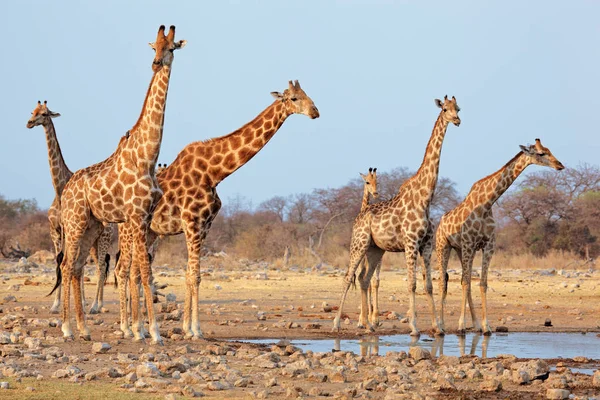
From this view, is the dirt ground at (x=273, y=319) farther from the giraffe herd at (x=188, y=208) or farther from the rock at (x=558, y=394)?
the giraffe herd at (x=188, y=208)

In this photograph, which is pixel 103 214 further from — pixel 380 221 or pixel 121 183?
pixel 380 221

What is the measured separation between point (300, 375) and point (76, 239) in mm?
3897

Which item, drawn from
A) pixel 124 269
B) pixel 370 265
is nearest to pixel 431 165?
pixel 370 265

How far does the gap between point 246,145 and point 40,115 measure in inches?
169

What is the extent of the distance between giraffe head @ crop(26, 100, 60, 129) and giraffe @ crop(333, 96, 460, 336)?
207 inches

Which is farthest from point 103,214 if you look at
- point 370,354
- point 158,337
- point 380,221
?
point 380,221

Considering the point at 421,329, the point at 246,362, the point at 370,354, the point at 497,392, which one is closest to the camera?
the point at 497,392

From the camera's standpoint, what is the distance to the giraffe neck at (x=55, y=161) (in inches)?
618

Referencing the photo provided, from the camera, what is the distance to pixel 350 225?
47.0 meters

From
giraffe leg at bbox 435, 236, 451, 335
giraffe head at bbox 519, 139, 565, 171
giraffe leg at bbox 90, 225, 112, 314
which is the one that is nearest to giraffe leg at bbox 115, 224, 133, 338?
giraffe leg at bbox 90, 225, 112, 314

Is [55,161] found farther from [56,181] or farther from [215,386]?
[215,386]

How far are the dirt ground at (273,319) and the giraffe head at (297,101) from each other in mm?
3101

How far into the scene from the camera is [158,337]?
11.4m

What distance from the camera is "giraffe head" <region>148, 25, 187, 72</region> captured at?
1140 centimetres
